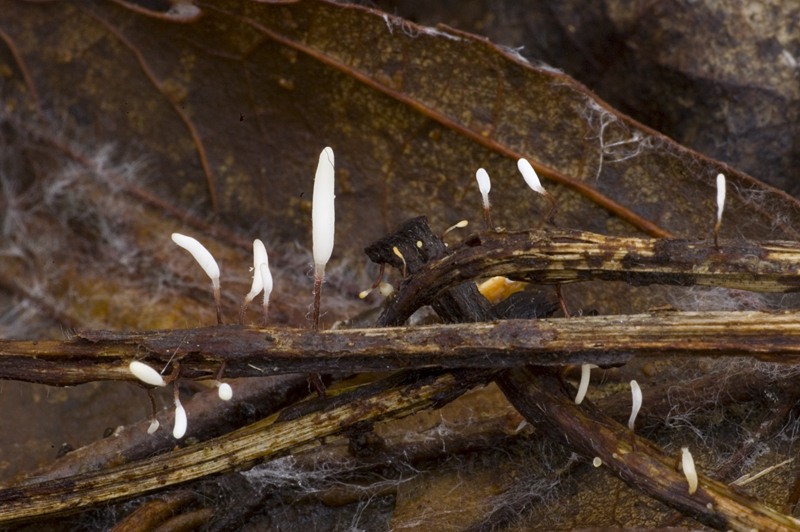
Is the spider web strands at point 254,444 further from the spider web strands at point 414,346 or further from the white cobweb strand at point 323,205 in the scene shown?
the white cobweb strand at point 323,205

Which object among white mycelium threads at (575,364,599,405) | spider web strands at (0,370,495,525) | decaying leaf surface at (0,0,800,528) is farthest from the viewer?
decaying leaf surface at (0,0,800,528)

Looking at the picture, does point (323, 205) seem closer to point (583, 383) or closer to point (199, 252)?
point (199, 252)

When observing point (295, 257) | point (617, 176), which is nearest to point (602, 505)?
point (617, 176)

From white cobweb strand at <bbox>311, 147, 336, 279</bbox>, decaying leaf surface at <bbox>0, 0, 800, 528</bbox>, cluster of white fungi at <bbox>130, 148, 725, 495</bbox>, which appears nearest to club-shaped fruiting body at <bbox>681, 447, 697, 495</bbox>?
cluster of white fungi at <bbox>130, 148, 725, 495</bbox>

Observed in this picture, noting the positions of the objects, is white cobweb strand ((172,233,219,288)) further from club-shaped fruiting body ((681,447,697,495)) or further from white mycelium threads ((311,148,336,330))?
club-shaped fruiting body ((681,447,697,495))

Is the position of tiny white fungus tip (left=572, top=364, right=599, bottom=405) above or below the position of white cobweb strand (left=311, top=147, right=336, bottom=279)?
below

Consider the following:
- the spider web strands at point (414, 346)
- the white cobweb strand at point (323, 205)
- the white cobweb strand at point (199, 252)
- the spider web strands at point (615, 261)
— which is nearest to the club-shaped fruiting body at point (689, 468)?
the spider web strands at point (414, 346)
